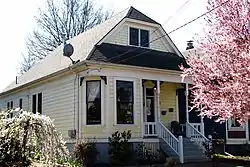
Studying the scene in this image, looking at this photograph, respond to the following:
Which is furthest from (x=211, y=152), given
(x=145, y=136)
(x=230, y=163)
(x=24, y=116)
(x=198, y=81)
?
(x=24, y=116)

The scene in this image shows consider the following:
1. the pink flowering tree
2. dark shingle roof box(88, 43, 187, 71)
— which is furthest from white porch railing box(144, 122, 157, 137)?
the pink flowering tree

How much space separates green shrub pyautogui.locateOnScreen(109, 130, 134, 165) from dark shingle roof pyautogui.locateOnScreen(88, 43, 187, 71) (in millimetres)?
3306

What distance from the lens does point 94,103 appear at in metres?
16.5

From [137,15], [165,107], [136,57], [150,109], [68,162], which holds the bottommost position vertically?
[68,162]

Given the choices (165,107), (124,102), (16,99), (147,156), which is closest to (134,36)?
(165,107)

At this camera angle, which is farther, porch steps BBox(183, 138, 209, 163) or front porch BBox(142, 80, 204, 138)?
front porch BBox(142, 80, 204, 138)

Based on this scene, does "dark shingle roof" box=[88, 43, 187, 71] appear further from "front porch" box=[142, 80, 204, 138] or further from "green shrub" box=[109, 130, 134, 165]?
"green shrub" box=[109, 130, 134, 165]

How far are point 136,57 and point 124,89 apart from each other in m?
2.06

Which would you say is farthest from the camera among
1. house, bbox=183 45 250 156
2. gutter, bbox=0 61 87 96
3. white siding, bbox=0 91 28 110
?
white siding, bbox=0 91 28 110

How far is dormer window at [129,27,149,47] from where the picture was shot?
19.3 metres

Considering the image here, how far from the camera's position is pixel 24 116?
1047cm

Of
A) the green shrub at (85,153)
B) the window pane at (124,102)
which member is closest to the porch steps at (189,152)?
the window pane at (124,102)

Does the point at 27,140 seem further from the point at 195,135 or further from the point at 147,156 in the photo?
the point at 195,135

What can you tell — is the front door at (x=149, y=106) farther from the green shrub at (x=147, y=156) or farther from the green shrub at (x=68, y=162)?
the green shrub at (x=68, y=162)
